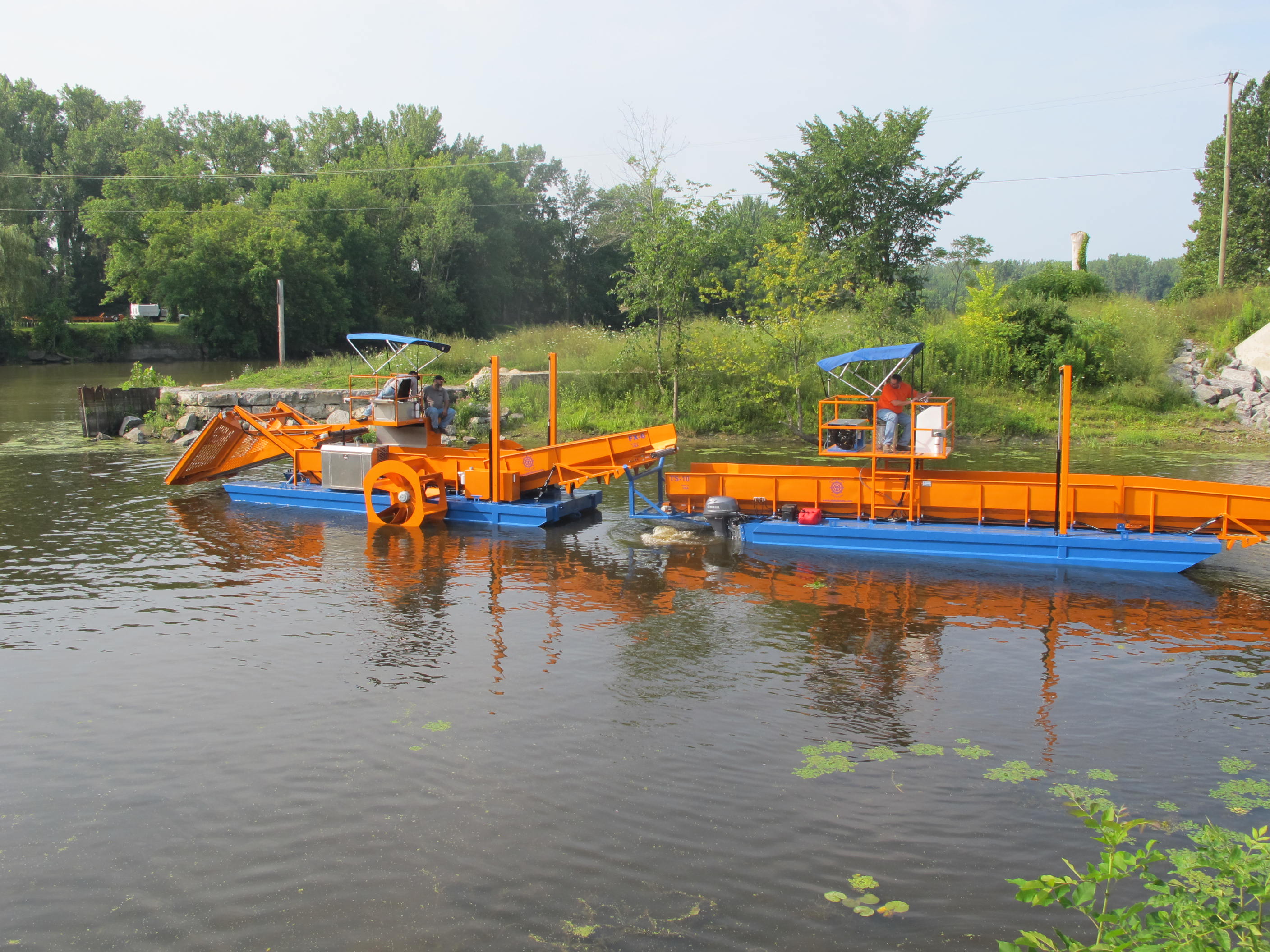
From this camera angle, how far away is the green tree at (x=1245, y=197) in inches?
1518

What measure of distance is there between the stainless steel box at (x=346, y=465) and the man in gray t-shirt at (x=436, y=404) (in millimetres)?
975

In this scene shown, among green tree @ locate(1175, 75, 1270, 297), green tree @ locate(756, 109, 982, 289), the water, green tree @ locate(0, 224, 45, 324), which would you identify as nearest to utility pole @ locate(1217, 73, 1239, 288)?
green tree @ locate(1175, 75, 1270, 297)

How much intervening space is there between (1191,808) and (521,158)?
94.5 meters

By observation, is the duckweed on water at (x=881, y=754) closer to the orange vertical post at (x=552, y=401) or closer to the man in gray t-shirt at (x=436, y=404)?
the orange vertical post at (x=552, y=401)

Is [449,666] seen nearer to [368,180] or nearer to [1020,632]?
[1020,632]

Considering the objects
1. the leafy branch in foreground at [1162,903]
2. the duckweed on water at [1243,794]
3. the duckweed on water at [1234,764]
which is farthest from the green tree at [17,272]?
the leafy branch in foreground at [1162,903]

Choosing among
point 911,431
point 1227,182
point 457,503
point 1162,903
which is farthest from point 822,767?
point 1227,182

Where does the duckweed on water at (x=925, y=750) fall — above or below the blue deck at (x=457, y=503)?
below

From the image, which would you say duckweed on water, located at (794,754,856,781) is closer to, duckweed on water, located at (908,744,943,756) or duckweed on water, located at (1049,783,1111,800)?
duckweed on water, located at (908,744,943,756)

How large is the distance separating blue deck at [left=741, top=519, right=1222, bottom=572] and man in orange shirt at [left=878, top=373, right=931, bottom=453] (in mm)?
1290

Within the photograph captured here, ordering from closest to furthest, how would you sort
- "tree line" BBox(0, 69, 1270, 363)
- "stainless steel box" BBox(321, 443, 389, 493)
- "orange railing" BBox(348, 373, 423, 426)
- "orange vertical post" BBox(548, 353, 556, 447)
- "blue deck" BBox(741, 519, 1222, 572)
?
1. "blue deck" BBox(741, 519, 1222, 572)
2. "orange vertical post" BBox(548, 353, 556, 447)
3. "orange railing" BBox(348, 373, 423, 426)
4. "stainless steel box" BBox(321, 443, 389, 493)
5. "tree line" BBox(0, 69, 1270, 363)

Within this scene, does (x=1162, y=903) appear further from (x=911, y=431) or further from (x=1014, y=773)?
(x=911, y=431)

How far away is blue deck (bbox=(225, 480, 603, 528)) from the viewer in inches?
612

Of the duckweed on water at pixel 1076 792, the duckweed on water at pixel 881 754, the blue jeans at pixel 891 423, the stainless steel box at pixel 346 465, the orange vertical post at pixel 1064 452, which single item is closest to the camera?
the duckweed on water at pixel 1076 792
